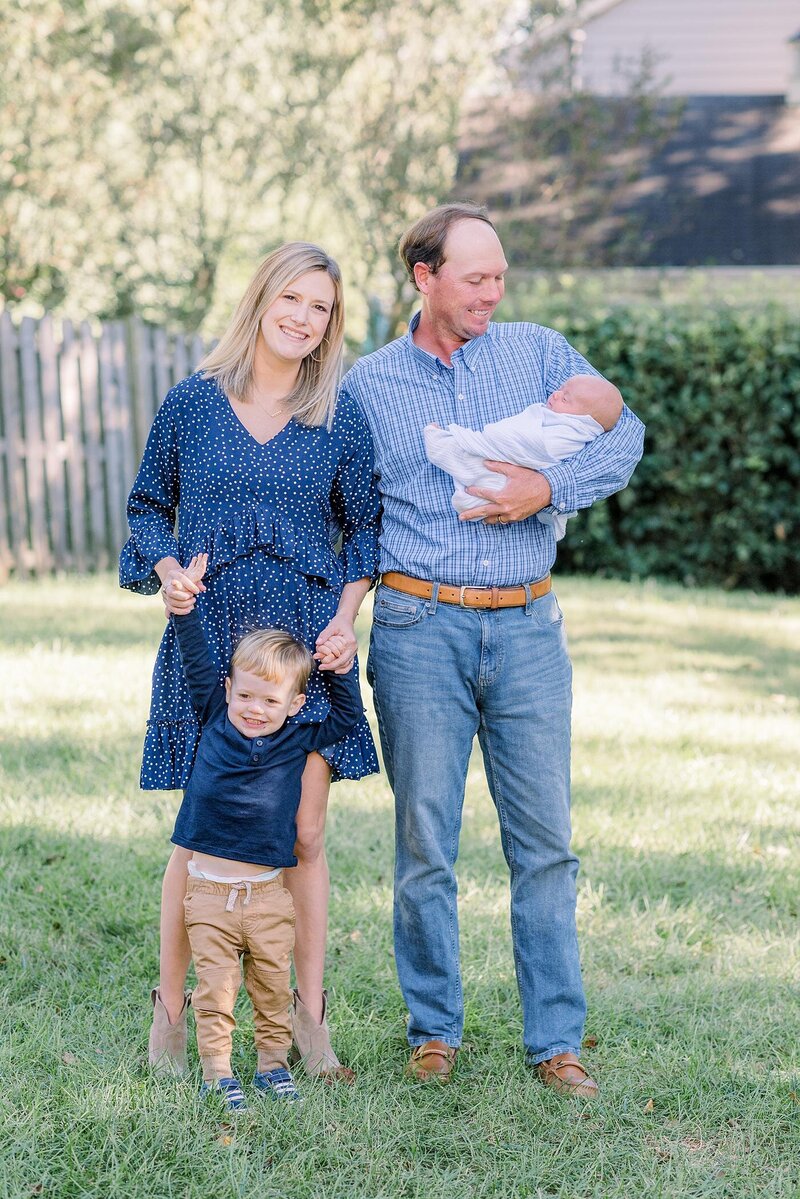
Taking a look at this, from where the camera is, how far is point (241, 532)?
10.7ft

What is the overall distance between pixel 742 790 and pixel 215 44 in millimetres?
13061

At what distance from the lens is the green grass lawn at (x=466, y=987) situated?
2.97 metres

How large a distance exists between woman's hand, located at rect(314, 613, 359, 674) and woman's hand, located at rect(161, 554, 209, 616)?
328mm

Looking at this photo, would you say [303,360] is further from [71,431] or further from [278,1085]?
[71,431]

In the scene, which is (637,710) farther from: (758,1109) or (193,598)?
(193,598)

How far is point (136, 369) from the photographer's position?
35.6 ft

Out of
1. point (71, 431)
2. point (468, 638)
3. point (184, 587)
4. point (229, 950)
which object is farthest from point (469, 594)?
point (71, 431)

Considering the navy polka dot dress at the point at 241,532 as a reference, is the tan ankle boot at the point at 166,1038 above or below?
below

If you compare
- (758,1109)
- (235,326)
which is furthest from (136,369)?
(758,1109)

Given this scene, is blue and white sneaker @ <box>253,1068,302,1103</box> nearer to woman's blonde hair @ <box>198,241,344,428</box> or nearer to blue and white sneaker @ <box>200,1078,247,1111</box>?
blue and white sneaker @ <box>200,1078,247,1111</box>

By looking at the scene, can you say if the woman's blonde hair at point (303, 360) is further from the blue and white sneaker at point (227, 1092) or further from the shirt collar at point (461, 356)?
the blue and white sneaker at point (227, 1092)

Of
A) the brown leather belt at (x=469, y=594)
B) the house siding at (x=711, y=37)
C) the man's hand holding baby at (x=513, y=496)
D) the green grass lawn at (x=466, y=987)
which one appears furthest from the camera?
the house siding at (x=711, y=37)

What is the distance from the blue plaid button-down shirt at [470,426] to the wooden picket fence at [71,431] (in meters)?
7.34

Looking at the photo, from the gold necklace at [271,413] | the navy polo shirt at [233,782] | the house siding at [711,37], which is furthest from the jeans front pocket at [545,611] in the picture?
the house siding at [711,37]
